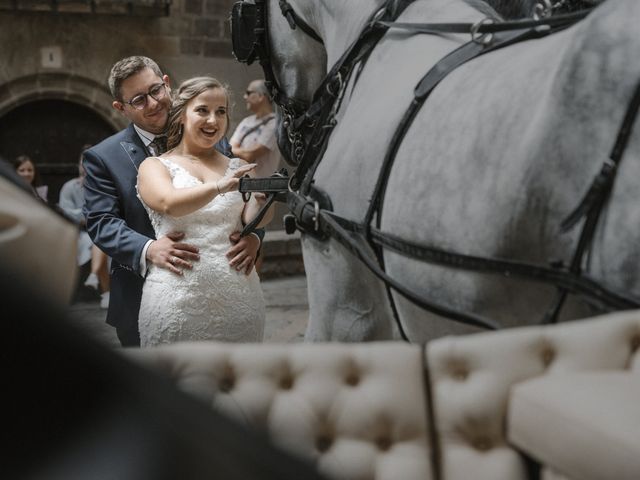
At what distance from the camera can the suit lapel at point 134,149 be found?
2854 mm

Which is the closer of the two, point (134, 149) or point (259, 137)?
point (134, 149)

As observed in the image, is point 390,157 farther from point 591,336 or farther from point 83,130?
point 83,130

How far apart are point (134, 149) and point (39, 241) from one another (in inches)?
85.8

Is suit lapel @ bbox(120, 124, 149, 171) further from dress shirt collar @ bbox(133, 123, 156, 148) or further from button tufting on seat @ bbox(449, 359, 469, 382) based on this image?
button tufting on seat @ bbox(449, 359, 469, 382)

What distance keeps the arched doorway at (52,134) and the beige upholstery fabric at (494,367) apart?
734 cm

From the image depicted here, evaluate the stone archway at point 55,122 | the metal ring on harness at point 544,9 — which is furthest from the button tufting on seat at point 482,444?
the stone archway at point 55,122

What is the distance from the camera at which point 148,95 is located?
9.59ft

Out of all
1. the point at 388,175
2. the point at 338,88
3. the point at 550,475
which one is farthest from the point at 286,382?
the point at 338,88

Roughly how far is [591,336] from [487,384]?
0.53 feet

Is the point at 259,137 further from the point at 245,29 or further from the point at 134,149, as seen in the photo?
the point at 134,149

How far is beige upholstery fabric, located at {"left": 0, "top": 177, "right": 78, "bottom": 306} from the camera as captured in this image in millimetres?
704

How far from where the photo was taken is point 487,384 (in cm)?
128

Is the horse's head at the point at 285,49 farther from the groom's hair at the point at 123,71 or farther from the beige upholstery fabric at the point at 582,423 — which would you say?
the beige upholstery fabric at the point at 582,423

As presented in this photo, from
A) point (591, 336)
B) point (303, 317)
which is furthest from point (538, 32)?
point (303, 317)
